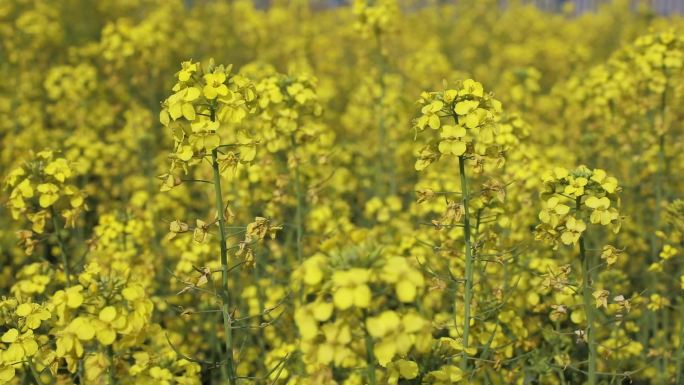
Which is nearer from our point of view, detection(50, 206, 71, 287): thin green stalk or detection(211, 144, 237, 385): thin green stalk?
detection(211, 144, 237, 385): thin green stalk

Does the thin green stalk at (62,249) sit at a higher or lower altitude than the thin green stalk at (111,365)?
higher

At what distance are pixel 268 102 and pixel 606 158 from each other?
487 cm

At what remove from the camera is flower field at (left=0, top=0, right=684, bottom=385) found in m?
2.88

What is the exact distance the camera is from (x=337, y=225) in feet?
17.5

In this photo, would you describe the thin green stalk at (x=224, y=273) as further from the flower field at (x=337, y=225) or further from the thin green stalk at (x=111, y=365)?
the thin green stalk at (x=111, y=365)

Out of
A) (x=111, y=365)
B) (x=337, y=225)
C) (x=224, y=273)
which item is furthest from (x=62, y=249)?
(x=337, y=225)

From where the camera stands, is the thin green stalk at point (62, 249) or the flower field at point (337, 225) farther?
the thin green stalk at point (62, 249)

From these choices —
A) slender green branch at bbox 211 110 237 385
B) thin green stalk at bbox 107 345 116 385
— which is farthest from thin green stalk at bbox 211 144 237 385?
thin green stalk at bbox 107 345 116 385

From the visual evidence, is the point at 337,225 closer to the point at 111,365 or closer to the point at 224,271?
the point at 224,271

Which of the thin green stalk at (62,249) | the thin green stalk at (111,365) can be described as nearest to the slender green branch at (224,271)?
the thin green stalk at (111,365)

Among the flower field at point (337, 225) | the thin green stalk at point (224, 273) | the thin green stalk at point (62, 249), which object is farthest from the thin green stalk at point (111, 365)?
the thin green stalk at point (62, 249)

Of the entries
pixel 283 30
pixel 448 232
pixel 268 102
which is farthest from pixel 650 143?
pixel 283 30

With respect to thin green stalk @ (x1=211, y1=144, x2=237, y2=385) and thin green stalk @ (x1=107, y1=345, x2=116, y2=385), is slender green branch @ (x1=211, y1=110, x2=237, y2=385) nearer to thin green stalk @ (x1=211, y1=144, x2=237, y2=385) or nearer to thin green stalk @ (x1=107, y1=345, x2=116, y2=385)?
thin green stalk @ (x1=211, y1=144, x2=237, y2=385)

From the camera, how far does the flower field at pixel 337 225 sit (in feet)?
9.46
